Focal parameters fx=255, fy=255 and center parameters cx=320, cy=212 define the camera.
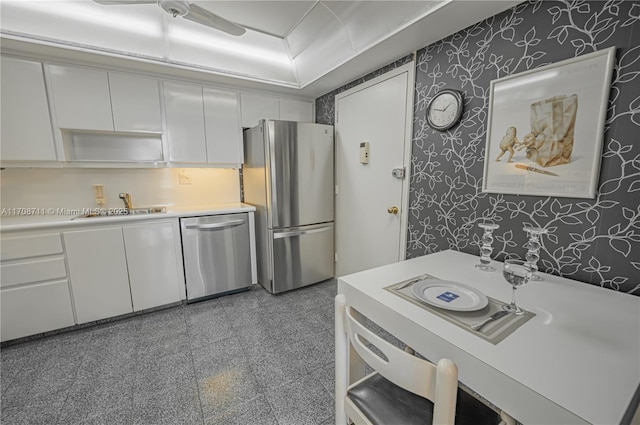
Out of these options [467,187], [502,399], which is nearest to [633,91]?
[467,187]

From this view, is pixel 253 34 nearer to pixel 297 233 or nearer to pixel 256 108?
pixel 256 108

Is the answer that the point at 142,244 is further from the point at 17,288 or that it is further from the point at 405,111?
the point at 405,111

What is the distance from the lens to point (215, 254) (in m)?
2.67

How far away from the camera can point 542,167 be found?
4.64 ft

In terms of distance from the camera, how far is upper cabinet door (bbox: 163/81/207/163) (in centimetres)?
256

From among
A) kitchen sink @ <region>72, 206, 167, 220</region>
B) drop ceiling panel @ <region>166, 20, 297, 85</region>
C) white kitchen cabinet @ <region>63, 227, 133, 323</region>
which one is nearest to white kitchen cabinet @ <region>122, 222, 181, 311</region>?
white kitchen cabinet @ <region>63, 227, 133, 323</region>

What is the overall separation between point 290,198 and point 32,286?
2.21m

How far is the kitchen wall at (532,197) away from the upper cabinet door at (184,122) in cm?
216

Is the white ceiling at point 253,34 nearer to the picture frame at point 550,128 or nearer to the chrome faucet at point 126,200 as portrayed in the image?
the picture frame at point 550,128

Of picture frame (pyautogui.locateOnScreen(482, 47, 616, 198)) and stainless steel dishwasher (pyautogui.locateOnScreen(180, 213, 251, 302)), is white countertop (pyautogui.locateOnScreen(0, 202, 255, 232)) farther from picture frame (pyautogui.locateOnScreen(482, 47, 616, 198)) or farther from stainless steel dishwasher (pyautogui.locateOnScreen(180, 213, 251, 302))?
picture frame (pyautogui.locateOnScreen(482, 47, 616, 198))

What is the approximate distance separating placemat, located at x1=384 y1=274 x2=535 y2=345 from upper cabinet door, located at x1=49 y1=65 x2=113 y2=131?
287cm

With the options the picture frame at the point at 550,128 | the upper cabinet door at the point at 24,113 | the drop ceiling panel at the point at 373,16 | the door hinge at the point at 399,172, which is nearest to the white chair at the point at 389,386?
the picture frame at the point at 550,128

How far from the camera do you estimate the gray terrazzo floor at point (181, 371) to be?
1.41 metres

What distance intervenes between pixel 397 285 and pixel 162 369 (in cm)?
169
